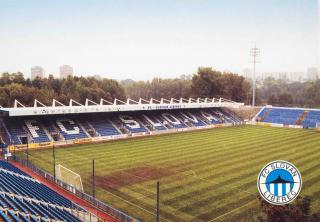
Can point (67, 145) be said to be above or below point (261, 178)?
below

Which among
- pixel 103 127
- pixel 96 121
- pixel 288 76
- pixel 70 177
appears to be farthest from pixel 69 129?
pixel 288 76

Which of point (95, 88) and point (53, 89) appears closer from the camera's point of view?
point (95, 88)

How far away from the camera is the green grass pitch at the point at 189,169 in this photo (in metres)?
23.7

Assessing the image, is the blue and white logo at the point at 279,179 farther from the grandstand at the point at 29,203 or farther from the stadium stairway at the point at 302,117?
the stadium stairway at the point at 302,117

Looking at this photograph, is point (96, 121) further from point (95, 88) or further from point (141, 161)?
point (95, 88)

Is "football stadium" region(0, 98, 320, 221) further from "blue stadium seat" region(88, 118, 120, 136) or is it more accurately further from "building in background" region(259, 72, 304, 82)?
"building in background" region(259, 72, 304, 82)

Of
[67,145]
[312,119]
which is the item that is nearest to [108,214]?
[67,145]

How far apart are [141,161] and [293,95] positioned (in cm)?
7244

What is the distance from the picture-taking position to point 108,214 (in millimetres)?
22516

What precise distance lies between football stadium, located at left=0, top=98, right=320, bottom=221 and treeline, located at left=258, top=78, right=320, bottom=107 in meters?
6.00

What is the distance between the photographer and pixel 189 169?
33.0 metres

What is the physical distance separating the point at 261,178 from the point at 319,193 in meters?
21.1

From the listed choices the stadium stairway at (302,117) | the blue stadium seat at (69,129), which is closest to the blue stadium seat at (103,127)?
the blue stadium seat at (69,129)

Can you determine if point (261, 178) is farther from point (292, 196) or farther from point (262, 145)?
point (262, 145)
